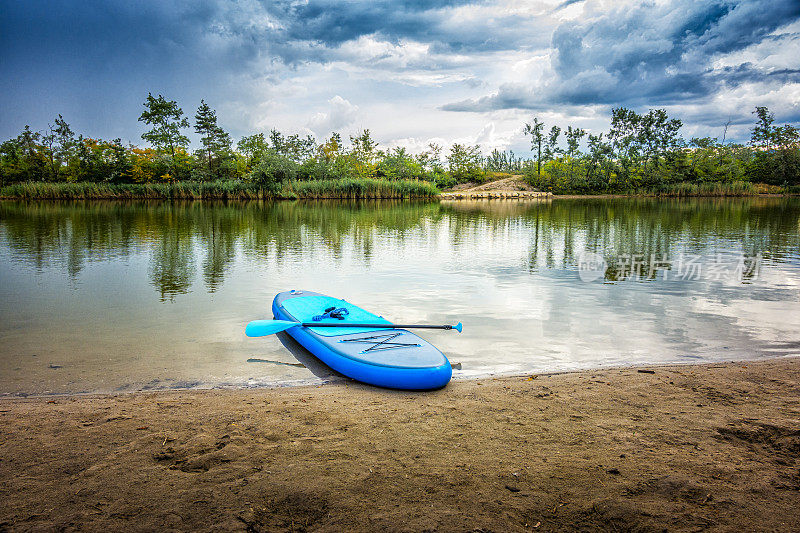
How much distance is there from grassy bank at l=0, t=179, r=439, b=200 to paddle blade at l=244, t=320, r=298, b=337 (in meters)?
37.8

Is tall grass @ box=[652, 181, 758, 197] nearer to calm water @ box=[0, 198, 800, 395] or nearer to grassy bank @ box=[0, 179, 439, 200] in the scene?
grassy bank @ box=[0, 179, 439, 200]

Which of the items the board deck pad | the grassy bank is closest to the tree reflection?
the board deck pad

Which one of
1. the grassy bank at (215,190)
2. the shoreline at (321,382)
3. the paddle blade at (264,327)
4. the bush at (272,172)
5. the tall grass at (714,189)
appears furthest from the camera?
the tall grass at (714,189)

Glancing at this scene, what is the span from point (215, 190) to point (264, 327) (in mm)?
40365

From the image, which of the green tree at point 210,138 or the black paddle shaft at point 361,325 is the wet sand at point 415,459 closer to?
the black paddle shaft at point 361,325

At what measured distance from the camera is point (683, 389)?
12.8ft

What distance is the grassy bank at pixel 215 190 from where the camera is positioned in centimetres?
4131

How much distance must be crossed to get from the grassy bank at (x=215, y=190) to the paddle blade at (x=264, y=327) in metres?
37.8

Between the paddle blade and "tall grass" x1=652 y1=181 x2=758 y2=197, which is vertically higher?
"tall grass" x1=652 y1=181 x2=758 y2=197

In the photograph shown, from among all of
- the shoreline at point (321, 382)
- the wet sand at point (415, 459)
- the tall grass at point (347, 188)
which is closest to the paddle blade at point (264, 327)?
the shoreline at point (321, 382)

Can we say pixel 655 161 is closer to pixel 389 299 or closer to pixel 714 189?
pixel 714 189

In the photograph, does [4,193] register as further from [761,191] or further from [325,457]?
[761,191]

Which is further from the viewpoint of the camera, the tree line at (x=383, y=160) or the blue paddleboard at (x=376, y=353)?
the tree line at (x=383, y=160)

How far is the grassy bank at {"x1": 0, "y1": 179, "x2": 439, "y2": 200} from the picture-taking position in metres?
41.3
